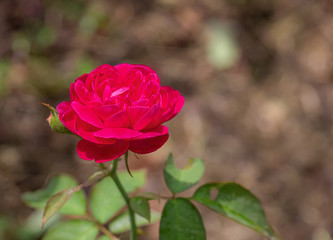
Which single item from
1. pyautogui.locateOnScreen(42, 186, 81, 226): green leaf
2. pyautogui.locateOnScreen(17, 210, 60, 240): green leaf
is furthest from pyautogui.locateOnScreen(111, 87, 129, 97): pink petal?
pyautogui.locateOnScreen(17, 210, 60, 240): green leaf

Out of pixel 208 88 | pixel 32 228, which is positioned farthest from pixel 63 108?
A: pixel 208 88

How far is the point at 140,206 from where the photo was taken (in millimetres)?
870

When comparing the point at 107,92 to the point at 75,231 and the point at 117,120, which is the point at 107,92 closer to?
the point at 117,120

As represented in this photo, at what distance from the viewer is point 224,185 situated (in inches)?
38.3

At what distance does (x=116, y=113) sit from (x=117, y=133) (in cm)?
4

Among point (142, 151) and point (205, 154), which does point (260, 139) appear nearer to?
point (205, 154)

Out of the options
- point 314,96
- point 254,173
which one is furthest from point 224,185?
point 314,96

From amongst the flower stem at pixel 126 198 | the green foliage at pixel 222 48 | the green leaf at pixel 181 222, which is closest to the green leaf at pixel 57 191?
the flower stem at pixel 126 198

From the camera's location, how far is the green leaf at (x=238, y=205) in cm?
93

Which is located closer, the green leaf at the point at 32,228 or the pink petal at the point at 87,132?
the pink petal at the point at 87,132

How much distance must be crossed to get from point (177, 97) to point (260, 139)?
1.65 metres

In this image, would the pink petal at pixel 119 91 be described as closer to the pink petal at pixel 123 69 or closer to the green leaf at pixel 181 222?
the pink petal at pixel 123 69

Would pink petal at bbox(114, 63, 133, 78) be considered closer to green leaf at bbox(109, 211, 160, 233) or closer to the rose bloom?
the rose bloom

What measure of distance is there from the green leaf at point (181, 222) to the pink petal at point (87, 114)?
28 centimetres
